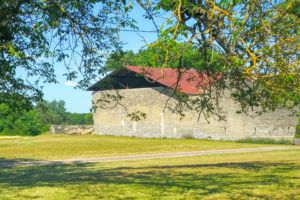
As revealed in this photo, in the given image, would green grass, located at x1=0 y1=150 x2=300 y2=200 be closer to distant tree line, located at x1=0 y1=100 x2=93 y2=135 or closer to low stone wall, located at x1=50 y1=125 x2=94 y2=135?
distant tree line, located at x1=0 y1=100 x2=93 y2=135

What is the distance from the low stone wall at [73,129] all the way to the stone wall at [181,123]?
3031 millimetres

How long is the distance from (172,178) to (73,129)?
47.7 m

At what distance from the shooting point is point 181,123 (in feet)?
153

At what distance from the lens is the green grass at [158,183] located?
1192 cm

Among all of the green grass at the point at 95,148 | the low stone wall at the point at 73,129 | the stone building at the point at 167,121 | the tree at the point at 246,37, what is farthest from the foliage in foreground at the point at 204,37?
the low stone wall at the point at 73,129

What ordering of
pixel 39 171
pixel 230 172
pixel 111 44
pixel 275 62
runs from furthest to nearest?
pixel 39 171 → pixel 230 172 → pixel 111 44 → pixel 275 62

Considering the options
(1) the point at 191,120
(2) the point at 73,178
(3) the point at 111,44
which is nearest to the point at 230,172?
(2) the point at 73,178

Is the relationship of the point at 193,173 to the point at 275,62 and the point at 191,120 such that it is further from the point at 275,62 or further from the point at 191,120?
the point at 191,120

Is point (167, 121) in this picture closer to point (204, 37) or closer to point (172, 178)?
point (172, 178)

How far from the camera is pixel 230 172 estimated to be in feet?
55.8

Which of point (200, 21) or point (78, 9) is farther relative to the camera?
point (78, 9)

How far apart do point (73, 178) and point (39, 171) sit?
11.4 feet

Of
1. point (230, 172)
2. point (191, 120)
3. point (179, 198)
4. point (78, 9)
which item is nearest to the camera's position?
point (179, 198)

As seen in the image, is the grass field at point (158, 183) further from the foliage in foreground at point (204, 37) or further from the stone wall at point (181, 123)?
the stone wall at point (181, 123)
